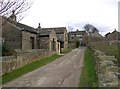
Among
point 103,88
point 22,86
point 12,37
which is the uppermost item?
point 12,37

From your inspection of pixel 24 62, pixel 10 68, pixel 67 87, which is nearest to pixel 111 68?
pixel 67 87

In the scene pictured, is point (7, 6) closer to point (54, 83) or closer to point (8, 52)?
point (54, 83)

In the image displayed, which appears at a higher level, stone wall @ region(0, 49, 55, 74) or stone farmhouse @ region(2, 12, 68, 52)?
stone farmhouse @ region(2, 12, 68, 52)

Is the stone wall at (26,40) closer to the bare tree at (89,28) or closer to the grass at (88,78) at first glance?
the grass at (88,78)

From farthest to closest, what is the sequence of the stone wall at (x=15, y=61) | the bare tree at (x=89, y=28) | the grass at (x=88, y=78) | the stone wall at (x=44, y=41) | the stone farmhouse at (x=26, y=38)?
the bare tree at (x=89, y=28)
the stone wall at (x=44, y=41)
the stone farmhouse at (x=26, y=38)
the stone wall at (x=15, y=61)
the grass at (x=88, y=78)

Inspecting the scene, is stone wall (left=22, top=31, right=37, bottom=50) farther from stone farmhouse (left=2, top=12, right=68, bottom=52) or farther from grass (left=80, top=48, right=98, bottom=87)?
grass (left=80, top=48, right=98, bottom=87)

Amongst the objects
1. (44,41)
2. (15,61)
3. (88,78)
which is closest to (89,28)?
(44,41)

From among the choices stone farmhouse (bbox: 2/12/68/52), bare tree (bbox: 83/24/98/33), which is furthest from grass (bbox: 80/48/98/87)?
bare tree (bbox: 83/24/98/33)

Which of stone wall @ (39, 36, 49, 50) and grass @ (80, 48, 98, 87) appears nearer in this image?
grass @ (80, 48, 98, 87)

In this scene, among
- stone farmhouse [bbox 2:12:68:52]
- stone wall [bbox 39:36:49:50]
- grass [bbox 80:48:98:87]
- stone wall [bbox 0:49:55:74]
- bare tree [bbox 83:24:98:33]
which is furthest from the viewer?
bare tree [bbox 83:24:98:33]

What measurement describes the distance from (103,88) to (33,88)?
619 cm

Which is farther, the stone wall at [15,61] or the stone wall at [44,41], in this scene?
the stone wall at [44,41]

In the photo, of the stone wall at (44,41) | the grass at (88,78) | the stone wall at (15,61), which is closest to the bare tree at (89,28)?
the stone wall at (44,41)

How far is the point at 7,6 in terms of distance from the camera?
11.4 metres
